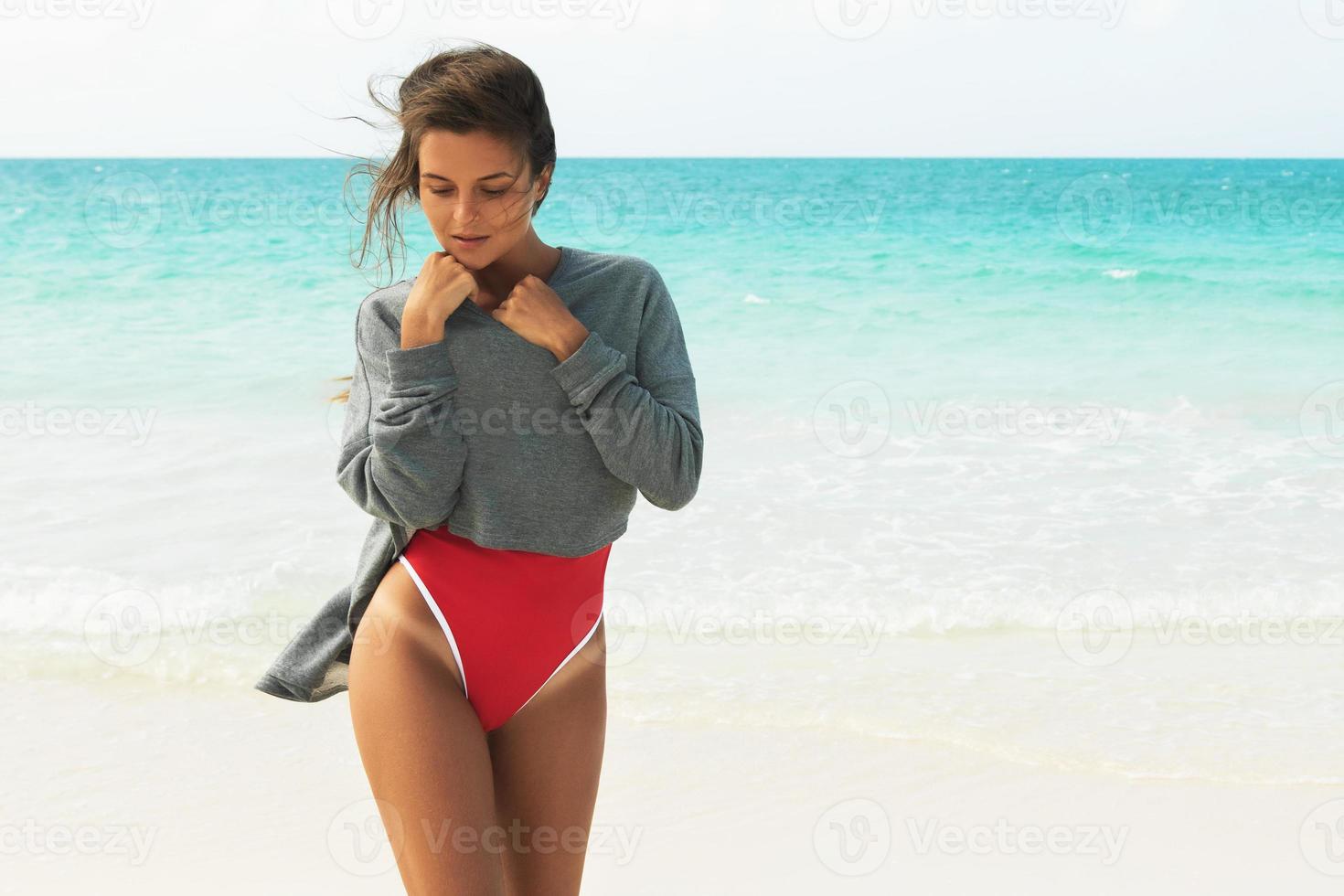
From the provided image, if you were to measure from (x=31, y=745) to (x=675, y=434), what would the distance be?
10.1ft

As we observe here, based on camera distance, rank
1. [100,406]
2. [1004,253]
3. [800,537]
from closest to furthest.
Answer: [800,537]
[100,406]
[1004,253]

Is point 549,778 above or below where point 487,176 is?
below

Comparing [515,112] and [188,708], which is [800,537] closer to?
[188,708]

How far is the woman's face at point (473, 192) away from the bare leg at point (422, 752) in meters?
0.55

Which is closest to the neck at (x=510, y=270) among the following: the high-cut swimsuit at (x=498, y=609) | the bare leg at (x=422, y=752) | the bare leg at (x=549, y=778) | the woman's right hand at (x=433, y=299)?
the woman's right hand at (x=433, y=299)

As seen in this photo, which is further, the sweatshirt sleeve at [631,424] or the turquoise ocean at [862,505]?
the turquoise ocean at [862,505]

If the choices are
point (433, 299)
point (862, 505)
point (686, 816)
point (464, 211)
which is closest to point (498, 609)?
point (433, 299)

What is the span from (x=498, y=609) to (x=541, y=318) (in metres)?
0.48

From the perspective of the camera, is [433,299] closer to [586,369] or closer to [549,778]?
[586,369]

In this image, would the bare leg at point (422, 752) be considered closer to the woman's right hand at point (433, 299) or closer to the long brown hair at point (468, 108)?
the woman's right hand at point (433, 299)

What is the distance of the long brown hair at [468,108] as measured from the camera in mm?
1797

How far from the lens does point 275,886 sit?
125 inches

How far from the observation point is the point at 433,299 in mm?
1796

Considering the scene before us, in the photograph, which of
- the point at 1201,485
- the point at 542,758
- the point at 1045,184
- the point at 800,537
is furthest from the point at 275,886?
the point at 1045,184
